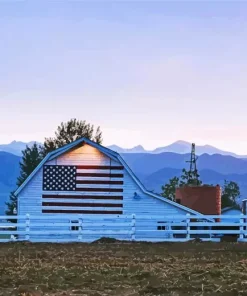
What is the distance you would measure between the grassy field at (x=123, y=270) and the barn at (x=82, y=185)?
36.1ft

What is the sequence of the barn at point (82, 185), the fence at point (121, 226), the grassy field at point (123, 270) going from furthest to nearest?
the barn at point (82, 185) → the fence at point (121, 226) → the grassy field at point (123, 270)

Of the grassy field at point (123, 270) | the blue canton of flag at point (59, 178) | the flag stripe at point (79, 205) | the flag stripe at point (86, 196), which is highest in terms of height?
the blue canton of flag at point (59, 178)

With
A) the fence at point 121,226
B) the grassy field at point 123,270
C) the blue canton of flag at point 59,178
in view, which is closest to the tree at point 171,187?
the blue canton of flag at point 59,178

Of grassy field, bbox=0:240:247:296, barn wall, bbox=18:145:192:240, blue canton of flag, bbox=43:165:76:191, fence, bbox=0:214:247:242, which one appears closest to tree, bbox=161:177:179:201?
barn wall, bbox=18:145:192:240

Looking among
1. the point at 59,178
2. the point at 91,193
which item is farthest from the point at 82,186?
the point at 59,178

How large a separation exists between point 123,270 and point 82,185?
18.9 metres

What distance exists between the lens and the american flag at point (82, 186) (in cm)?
3344

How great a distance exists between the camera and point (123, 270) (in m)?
14.7

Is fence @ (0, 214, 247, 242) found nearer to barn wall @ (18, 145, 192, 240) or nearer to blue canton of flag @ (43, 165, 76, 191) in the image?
barn wall @ (18, 145, 192, 240)

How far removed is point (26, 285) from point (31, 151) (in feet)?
193

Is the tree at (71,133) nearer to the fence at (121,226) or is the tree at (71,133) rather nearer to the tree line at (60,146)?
the tree line at (60,146)

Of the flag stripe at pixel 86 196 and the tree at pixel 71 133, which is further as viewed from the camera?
the tree at pixel 71 133

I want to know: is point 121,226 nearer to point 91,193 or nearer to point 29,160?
point 91,193

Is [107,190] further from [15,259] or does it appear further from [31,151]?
[31,151]
